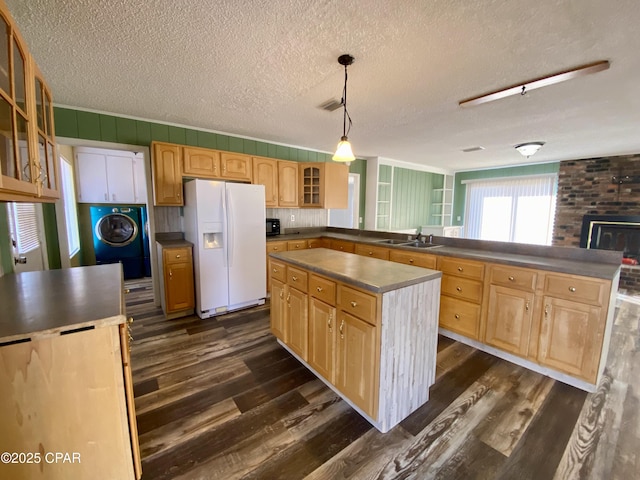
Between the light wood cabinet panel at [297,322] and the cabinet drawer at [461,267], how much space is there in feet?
5.26

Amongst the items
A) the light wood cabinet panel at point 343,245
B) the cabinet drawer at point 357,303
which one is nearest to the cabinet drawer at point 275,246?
the light wood cabinet panel at point 343,245

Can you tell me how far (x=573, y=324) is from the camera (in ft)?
6.66

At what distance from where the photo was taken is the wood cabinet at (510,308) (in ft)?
7.38

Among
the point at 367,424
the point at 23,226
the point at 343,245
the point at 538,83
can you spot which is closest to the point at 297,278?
the point at 367,424

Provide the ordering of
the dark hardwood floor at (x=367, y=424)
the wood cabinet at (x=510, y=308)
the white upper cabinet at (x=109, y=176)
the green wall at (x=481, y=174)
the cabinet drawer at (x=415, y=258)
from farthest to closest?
1. the green wall at (x=481, y=174)
2. the white upper cabinet at (x=109, y=176)
3. the cabinet drawer at (x=415, y=258)
4. the wood cabinet at (x=510, y=308)
5. the dark hardwood floor at (x=367, y=424)

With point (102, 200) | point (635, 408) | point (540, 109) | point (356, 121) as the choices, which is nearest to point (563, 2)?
point (540, 109)

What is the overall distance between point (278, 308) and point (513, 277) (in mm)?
2115

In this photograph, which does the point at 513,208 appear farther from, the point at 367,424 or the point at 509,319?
the point at 367,424

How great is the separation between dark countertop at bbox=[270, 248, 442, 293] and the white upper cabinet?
375cm

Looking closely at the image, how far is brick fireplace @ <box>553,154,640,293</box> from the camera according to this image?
4.67 meters

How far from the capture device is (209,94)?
2607 mm

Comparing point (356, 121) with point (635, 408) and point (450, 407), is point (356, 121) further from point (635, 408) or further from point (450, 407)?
point (635, 408)

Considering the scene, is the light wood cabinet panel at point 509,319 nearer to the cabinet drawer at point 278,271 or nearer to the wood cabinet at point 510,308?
the wood cabinet at point 510,308

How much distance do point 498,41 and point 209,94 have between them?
242cm
